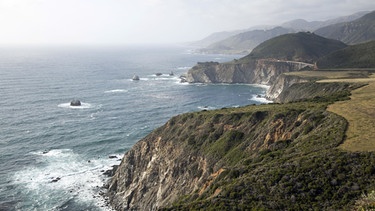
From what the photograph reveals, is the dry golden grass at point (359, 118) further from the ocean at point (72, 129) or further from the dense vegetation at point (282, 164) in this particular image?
the ocean at point (72, 129)

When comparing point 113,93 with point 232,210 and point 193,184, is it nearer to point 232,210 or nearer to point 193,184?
point 193,184

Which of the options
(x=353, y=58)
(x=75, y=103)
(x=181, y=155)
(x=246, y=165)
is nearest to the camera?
(x=246, y=165)

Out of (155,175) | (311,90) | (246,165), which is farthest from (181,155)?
(311,90)

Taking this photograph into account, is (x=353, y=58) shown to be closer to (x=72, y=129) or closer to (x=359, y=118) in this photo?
(x=359, y=118)

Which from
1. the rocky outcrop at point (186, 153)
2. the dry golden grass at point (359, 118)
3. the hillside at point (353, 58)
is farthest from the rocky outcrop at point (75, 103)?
the hillside at point (353, 58)

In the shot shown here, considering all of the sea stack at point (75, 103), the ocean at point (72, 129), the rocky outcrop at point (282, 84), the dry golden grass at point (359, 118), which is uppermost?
the dry golden grass at point (359, 118)

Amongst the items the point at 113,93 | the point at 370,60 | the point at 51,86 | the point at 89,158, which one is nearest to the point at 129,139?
the point at 89,158
